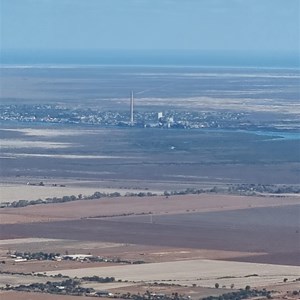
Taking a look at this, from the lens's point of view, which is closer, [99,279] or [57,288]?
[57,288]

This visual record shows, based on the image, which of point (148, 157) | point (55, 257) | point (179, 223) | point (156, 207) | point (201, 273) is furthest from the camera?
point (148, 157)

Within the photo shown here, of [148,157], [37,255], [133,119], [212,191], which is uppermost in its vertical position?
[37,255]

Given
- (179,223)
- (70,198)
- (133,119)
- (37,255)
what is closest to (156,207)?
(70,198)

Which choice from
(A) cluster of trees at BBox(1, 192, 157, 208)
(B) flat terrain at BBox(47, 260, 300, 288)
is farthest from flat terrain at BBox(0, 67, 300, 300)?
(A) cluster of trees at BBox(1, 192, 157, 208)

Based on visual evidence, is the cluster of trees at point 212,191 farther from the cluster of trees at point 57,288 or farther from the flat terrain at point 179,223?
the cluster of trees at point 57,288

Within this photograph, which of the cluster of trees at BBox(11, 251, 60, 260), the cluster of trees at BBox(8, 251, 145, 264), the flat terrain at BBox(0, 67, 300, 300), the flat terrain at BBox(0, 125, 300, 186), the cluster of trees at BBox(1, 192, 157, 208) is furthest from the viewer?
the flat terrain at BBox(0, 125, 300, 186)

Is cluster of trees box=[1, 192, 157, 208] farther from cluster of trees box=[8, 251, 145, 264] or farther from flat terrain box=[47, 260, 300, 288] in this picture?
flat terrain box=[47, 260, 300, 288]

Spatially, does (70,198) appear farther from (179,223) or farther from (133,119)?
(133,119)

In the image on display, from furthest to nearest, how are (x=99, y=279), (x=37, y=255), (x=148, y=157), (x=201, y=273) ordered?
(x=148, y=157) < (x=37, y=255) < (x=201, y=273) < (x=99, y=279)

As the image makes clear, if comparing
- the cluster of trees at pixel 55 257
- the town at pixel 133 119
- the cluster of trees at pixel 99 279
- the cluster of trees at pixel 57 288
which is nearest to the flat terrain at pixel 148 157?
the town at pixel 133 119

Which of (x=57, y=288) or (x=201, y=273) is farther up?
(x=57, y=288)

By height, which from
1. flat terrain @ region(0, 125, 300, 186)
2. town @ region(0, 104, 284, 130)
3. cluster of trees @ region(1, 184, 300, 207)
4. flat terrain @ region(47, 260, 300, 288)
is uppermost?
flat terrain @ region(47, 260, 300, 288)

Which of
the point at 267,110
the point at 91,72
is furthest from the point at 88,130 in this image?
the point at 91,72
